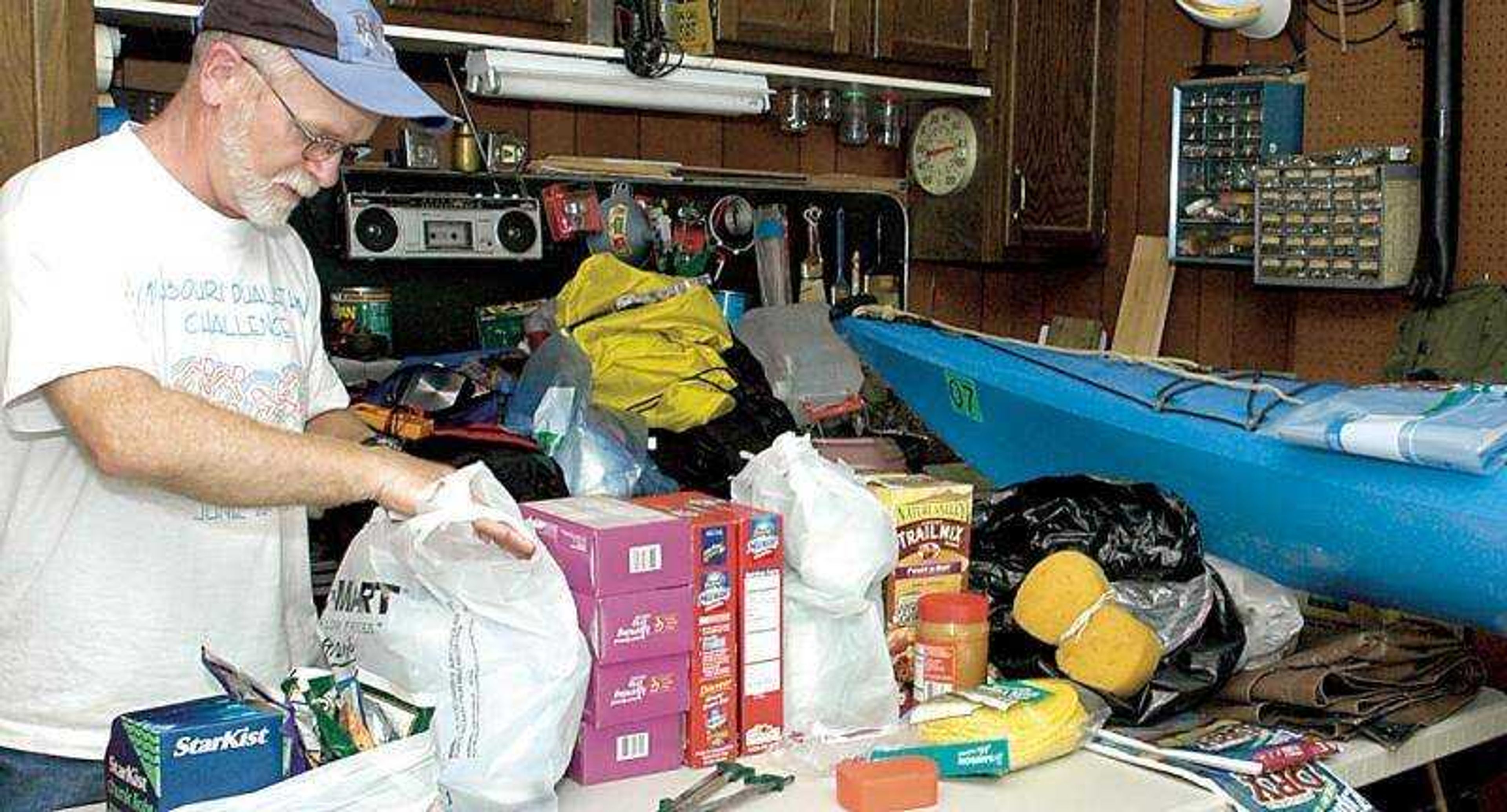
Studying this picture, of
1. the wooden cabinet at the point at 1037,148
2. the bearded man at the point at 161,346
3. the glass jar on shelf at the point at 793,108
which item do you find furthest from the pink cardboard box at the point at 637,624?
the wooden cabinet at the point at 1037,148

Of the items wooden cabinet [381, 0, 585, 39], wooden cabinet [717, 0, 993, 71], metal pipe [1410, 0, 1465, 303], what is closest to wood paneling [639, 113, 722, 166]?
wooden cabinet [717, 0, 993, 71]

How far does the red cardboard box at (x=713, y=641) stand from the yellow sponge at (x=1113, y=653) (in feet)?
1.40

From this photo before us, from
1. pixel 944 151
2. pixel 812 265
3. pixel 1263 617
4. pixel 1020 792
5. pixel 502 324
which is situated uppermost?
pixel 944 151

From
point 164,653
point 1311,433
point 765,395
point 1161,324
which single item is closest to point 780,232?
point 765,395

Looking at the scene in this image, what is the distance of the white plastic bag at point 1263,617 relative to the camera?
6.68 feet

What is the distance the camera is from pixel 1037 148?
416 cm

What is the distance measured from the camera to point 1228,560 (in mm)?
2229

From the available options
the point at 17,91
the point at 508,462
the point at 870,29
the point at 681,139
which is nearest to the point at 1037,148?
the point at 870,29

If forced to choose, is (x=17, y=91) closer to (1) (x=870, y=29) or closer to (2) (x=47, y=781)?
(2) (x=47, y=781)

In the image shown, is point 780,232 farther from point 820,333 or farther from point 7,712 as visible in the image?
point 7,712

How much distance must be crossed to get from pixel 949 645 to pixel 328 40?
38.6 inches

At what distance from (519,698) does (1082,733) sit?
2.17ft

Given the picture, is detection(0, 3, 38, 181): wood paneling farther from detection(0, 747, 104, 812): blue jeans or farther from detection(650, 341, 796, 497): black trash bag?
detection(650, 341, 796, 497): black trash bag

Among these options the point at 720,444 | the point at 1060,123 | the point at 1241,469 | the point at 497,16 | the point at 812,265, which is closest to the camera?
the point at 1241,469
